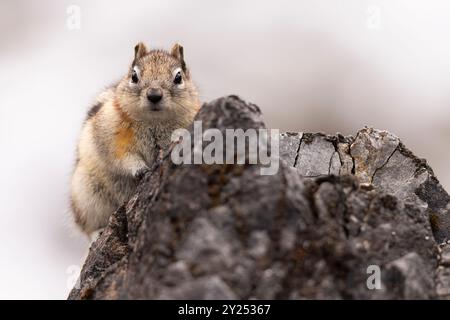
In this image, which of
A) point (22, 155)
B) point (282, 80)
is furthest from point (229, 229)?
point (282, 80)

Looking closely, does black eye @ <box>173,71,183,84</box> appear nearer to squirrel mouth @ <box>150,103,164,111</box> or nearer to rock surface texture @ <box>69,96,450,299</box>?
squirrel mouth @ <box>150,103,164,111</box>

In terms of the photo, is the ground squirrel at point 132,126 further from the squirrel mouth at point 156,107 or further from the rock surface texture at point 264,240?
the rock surface texture at point 264,240

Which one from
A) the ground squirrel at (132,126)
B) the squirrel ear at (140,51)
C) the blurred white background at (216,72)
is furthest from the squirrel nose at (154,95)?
the blurred white background at (216,72)

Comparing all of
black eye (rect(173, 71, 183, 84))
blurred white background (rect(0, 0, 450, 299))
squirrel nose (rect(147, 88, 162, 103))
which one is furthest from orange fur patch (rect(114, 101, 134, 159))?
blurred white background (rect(0, 0, 450, 299))

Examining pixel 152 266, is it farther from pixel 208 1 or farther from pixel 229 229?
pixel 208 1

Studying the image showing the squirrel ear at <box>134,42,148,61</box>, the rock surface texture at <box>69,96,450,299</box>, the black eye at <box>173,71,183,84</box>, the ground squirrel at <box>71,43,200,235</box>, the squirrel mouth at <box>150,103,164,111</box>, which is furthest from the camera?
the squirrel ear at <box>134,42,148,61</box>
